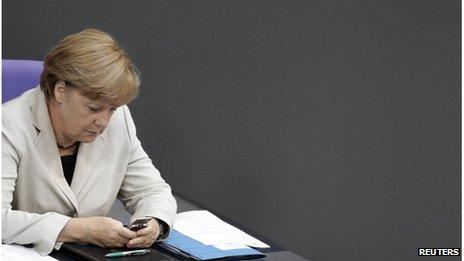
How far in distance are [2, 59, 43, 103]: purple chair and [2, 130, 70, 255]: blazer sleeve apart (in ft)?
1.69

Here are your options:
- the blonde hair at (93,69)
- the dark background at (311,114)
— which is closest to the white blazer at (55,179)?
the blonde hair at (93,69)

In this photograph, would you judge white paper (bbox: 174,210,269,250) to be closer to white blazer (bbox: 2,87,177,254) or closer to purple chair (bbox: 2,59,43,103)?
white blazer (bbox: 2,87,177,254)

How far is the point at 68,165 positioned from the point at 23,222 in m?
0.30

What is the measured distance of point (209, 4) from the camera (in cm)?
409

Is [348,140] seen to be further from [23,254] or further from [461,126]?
[23,254]

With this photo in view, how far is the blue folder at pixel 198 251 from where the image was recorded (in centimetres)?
277

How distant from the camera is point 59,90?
288 cm

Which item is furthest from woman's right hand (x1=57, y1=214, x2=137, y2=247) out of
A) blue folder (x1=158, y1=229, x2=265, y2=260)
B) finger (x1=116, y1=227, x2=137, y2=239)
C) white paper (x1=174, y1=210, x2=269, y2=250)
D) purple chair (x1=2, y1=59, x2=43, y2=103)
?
purple chair (x1=2, y1=59, x2=43, y2=103)

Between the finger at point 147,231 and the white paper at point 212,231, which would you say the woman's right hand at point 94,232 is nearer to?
the finger at point 147,231

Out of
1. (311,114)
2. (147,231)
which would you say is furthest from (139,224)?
(311,114)

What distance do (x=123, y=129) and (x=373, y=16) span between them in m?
1.47

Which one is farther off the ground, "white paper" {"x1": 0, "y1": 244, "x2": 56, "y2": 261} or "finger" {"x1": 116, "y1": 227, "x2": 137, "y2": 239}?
"finger" {"x1": 116, "y1": 227, "x2": 137, "y2": 239}

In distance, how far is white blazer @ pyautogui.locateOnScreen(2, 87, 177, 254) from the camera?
2750 millimetres

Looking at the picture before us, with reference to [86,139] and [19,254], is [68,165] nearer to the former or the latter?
[86,139]
